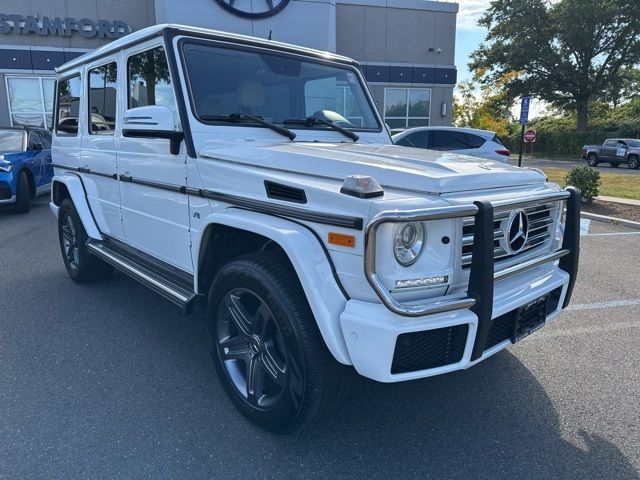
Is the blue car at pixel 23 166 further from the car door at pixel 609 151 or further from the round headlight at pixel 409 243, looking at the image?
the car door at pixel 609 151

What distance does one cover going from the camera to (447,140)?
11.6 m

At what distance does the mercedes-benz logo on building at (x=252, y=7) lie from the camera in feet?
56.7

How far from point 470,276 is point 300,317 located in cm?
80

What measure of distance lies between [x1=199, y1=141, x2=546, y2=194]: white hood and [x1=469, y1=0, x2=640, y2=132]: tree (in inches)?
1645

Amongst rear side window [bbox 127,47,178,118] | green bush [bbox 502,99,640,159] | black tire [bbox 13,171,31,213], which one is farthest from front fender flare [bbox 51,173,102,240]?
green bush [bbox 502,99,640,159]

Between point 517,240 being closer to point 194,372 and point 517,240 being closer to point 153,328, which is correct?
point 194,372

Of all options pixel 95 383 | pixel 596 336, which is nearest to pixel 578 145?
pixel 596 336

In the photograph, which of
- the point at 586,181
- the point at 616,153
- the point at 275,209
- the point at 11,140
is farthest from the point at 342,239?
the point at 616,153

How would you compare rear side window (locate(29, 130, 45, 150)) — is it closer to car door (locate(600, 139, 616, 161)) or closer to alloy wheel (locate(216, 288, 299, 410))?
alloy wheel (locate(216, 288, 299, 410))

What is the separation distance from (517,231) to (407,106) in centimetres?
1991

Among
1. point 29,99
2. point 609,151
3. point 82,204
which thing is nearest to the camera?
point 82,204

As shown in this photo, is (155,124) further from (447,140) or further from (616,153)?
(616,153)

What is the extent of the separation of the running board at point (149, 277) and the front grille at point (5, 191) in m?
6.25

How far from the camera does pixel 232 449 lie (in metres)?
2.62
